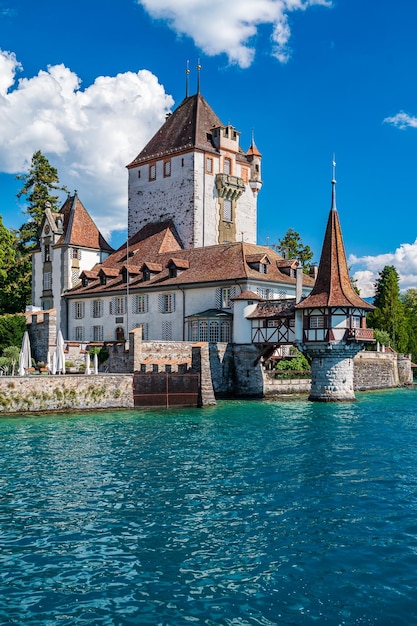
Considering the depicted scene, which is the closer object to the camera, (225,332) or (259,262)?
(225,332)

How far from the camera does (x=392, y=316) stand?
7856 cm

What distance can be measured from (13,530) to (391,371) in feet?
172

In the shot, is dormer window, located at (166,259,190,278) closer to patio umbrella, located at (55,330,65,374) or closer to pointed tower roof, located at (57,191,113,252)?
pointed tower roof, located at (57,191,113,252)

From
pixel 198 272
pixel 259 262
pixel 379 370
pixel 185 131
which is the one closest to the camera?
pixel 259 262

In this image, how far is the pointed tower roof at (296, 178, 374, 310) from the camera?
44406 millimetres

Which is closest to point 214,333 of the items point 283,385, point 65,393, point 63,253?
point 283,385

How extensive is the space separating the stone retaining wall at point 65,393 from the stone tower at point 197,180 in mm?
25875

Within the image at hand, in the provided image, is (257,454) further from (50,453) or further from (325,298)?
(325,298)

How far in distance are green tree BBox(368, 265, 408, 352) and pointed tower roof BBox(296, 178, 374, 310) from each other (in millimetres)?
33077

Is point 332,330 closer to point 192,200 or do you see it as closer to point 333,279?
point 333,279

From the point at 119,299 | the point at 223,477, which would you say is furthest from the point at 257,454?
the point at 119,299

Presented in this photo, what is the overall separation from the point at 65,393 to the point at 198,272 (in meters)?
18.2

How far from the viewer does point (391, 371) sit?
209 ft

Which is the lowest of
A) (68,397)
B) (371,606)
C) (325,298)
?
(371,606)
